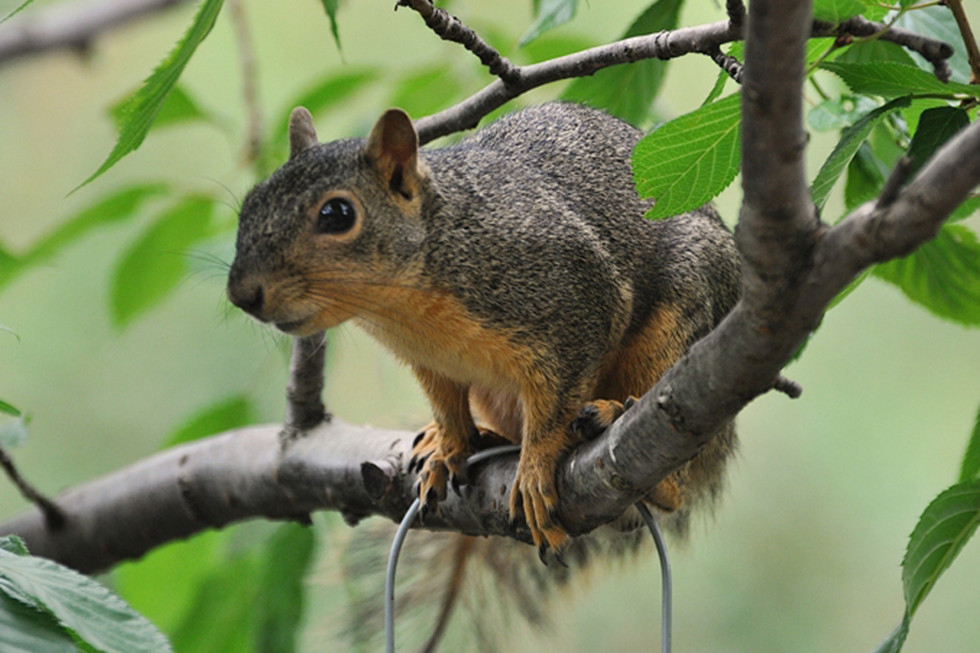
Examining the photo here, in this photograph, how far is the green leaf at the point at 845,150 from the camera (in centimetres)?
112

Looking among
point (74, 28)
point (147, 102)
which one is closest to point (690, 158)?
point (147, 102)

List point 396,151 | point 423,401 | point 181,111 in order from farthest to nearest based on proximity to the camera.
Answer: point 423,401, point 181,111, point 396,151

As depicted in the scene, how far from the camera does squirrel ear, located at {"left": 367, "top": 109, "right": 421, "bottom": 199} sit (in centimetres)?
151

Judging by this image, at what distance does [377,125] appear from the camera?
1.52m

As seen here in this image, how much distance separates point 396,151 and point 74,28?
70.8 inches

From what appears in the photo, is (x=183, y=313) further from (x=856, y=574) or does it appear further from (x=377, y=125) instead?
(x=377, y=125)

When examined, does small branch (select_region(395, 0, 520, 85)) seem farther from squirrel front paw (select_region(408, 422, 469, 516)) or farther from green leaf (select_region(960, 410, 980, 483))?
green leaf (select_region(960, 410, 980, 483))

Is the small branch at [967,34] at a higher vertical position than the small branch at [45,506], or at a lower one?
higher

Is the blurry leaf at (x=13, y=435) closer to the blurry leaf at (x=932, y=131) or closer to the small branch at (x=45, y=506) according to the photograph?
the small branch at (x=45, y=506)

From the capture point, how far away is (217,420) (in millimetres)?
2471

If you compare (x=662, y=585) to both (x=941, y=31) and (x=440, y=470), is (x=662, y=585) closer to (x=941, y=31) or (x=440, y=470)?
(x=440, y=470)

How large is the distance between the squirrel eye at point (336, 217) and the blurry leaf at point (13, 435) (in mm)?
532

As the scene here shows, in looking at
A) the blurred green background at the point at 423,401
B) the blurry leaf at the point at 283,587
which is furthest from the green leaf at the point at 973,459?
the blurred green background at the point at 423,401

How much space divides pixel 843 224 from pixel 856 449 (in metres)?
3.24
